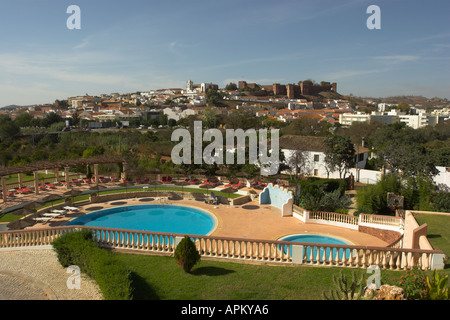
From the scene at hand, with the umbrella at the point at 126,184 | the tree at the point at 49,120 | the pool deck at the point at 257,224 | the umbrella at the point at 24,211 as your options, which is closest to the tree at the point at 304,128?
the umbrella at the point at 126,184

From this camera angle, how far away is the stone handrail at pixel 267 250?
30.0 ft

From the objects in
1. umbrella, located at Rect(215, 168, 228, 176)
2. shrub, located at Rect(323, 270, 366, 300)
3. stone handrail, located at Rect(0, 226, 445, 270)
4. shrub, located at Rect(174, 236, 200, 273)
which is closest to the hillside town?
umbrella, located at Rect(215, 168, 228, 176)

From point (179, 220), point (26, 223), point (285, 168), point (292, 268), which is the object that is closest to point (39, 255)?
point (26, 223)

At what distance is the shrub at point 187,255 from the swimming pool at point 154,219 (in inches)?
324

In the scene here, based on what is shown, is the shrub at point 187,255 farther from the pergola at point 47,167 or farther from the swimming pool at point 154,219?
the pergola at point 47,167

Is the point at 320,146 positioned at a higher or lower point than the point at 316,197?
higher

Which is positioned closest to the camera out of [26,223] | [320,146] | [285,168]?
[26,223]

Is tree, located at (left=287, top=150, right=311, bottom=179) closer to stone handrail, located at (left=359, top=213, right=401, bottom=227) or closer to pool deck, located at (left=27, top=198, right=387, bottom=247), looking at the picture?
pool deck, located at (left=27, top=198, right=387, bottom=247)

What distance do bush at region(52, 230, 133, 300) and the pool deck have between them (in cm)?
743

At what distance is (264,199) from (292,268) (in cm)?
1289

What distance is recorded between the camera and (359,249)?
9.44m
